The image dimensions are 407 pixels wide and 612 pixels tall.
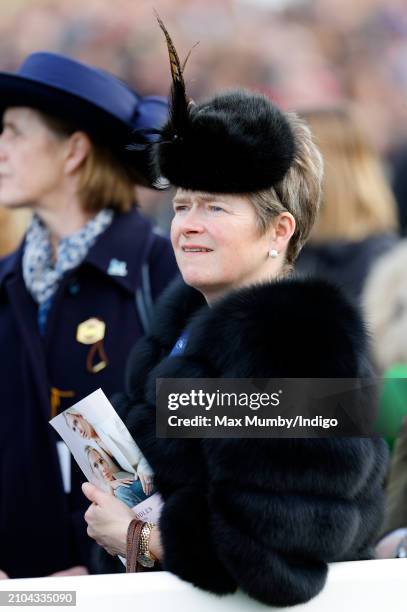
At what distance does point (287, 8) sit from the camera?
5.89 metres

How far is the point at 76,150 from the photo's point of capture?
A: 3.32 m

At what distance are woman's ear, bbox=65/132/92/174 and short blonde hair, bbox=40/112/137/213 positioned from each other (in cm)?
1

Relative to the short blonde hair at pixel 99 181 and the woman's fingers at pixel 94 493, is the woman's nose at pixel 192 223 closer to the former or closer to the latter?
the woman's fingers at pixel 94 493

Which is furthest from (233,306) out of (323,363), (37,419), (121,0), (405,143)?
(121,0)

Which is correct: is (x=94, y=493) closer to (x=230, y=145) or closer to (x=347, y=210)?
(x=230, y=145)

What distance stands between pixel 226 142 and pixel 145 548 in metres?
0.79

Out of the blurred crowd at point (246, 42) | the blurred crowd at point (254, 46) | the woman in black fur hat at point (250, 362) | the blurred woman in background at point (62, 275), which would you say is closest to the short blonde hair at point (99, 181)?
the blurred woman in background at point (62, 275)

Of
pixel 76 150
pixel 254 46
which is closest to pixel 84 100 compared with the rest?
pixel 76 150

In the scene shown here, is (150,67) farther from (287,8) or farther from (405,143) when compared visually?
(405,143)

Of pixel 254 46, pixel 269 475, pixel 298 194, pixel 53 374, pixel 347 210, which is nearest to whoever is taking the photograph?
pixel 269 475

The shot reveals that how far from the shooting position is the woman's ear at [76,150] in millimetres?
3301

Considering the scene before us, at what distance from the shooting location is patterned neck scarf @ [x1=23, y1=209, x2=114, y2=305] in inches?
125

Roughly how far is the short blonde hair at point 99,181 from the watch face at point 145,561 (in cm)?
155

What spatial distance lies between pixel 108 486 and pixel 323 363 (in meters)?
0.53
